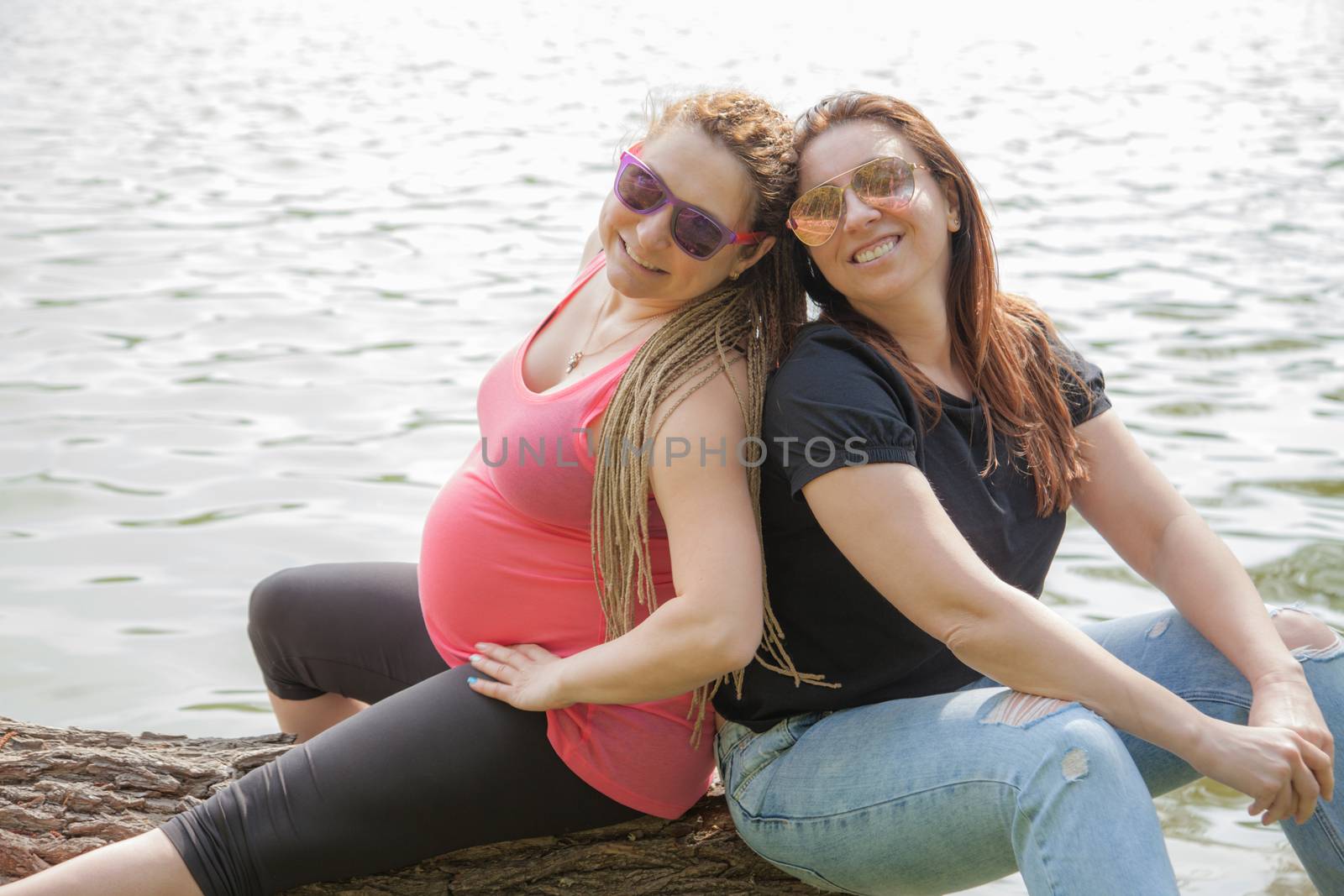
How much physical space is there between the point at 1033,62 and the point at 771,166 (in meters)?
14.2

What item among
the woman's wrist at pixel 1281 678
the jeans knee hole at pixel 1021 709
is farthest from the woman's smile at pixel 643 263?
the woman's wrist at pixel 1281 678

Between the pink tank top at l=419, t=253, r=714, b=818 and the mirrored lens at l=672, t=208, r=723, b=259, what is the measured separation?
0.22 m

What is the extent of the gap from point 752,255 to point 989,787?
1003 millimetres

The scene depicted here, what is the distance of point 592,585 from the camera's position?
2355 mm

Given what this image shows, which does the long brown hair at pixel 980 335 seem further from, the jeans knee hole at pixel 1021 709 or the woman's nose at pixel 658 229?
the jeans knee hole at pixel 1021 709

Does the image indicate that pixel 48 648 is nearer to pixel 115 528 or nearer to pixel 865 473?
pixel 115 528

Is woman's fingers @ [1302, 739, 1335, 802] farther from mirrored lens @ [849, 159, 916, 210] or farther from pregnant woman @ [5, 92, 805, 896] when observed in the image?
mirrored lens @ [849, 159, 916, 210]

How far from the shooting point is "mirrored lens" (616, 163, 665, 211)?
90.0 inches

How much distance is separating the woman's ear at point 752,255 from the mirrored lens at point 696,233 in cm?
9

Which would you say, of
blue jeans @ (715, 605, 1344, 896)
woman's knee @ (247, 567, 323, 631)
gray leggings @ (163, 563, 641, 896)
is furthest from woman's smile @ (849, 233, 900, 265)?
woman's knee @ (247, 567, 323, 631)

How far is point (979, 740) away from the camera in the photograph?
2010 millimetres

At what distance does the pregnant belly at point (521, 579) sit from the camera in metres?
2.36

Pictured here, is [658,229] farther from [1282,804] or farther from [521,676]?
[1282,804]

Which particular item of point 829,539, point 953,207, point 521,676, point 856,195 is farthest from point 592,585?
point 953,207
